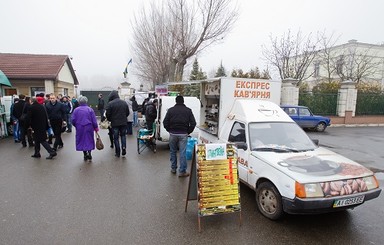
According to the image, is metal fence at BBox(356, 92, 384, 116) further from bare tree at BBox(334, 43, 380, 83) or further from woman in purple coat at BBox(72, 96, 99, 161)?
woman in purple coat at BBox(72, 96, 99, 161)

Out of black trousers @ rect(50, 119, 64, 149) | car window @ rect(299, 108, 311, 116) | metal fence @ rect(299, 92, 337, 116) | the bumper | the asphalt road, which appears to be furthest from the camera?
metal fence @ rect(299, 92, 337, 116)

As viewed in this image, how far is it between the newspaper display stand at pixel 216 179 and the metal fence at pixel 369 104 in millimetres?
19722

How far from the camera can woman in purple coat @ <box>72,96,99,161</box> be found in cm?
692

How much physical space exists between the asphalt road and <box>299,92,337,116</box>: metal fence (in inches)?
510

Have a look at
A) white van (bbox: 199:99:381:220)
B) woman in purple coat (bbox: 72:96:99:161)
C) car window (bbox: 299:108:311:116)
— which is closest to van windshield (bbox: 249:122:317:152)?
white van (bbox: 199:99:381:220)

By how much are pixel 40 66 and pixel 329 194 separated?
838 inches

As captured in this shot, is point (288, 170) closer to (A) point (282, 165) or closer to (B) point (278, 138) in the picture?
(A) point (282, 165)

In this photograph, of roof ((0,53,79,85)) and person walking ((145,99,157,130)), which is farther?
roof ((0,53,79,85))

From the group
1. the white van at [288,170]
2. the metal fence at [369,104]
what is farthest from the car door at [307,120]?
the white van at [288,170]

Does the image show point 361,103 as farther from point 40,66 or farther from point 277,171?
point 40,66

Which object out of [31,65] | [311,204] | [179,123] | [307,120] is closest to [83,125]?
[179,123]

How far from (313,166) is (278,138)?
1.09 meters

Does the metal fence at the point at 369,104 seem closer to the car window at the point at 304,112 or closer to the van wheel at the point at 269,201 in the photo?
the car window at the point at 304,112

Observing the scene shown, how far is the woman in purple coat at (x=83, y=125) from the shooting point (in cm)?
692
